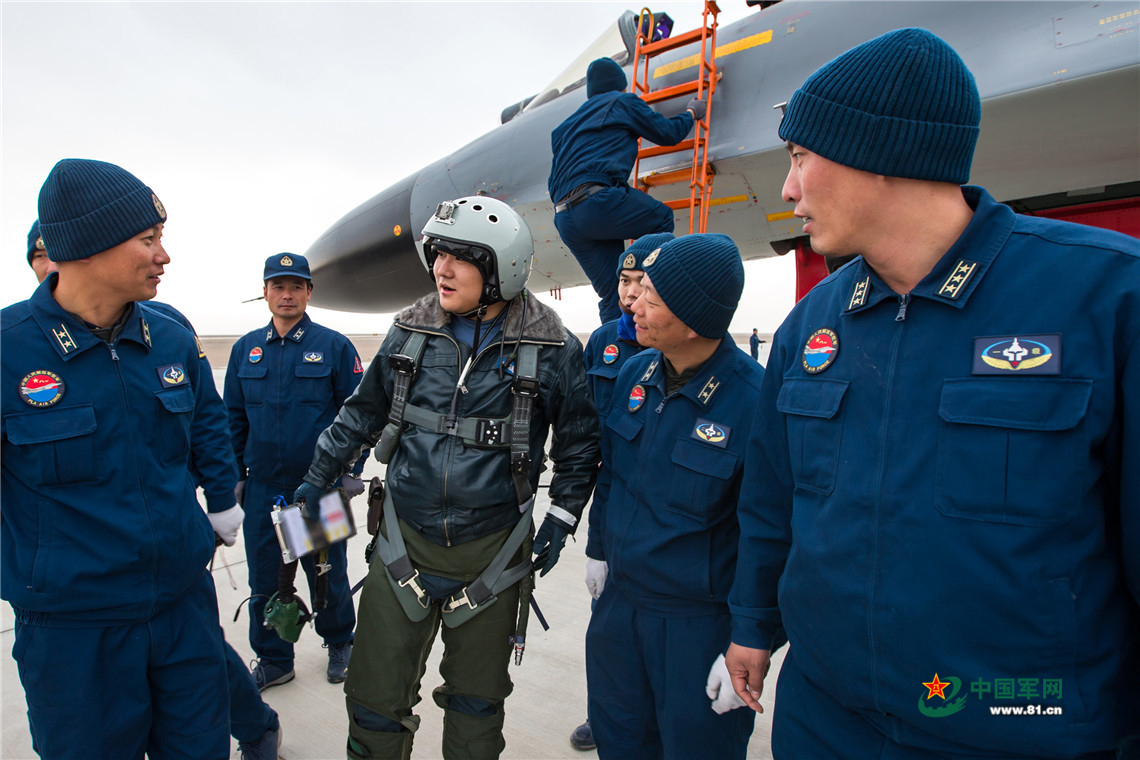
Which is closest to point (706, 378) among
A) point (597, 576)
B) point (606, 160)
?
point (597, 576)

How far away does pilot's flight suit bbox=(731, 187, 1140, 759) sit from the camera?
96cm

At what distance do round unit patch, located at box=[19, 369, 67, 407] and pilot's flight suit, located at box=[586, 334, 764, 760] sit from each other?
1712 millimetres

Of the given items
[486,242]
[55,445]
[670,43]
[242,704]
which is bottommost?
[242,704]

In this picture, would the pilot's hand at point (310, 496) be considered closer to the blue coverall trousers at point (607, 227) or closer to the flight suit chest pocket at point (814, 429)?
the flight suit chest pocket at point (814, 429)

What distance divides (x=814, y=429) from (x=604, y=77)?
12.2 feet

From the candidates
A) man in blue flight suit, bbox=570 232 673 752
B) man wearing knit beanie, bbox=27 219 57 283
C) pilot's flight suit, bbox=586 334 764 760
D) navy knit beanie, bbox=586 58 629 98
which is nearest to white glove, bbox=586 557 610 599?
man in blue flight suit, bbox=570 232 673 752

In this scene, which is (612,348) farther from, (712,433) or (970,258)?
(970,258)

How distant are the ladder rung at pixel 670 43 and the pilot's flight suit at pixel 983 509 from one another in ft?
12.5

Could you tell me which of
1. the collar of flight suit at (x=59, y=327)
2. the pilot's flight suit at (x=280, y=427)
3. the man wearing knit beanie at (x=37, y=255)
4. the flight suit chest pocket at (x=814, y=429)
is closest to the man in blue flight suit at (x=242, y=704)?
the collar of flight suit at (x=59, y=327)

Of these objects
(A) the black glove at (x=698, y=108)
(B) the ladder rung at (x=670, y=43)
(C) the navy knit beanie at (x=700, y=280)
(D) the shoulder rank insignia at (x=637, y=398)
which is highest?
(B) the ladder rung at (x=670, y=43)

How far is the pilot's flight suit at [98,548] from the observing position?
1.70 metres

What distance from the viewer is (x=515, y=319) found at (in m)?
2.20

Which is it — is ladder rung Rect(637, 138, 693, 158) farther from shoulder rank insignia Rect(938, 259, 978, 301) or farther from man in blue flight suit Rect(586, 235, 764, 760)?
shoulder rank insignia Rect(938, 259, 978, 301)

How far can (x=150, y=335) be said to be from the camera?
199 cm
